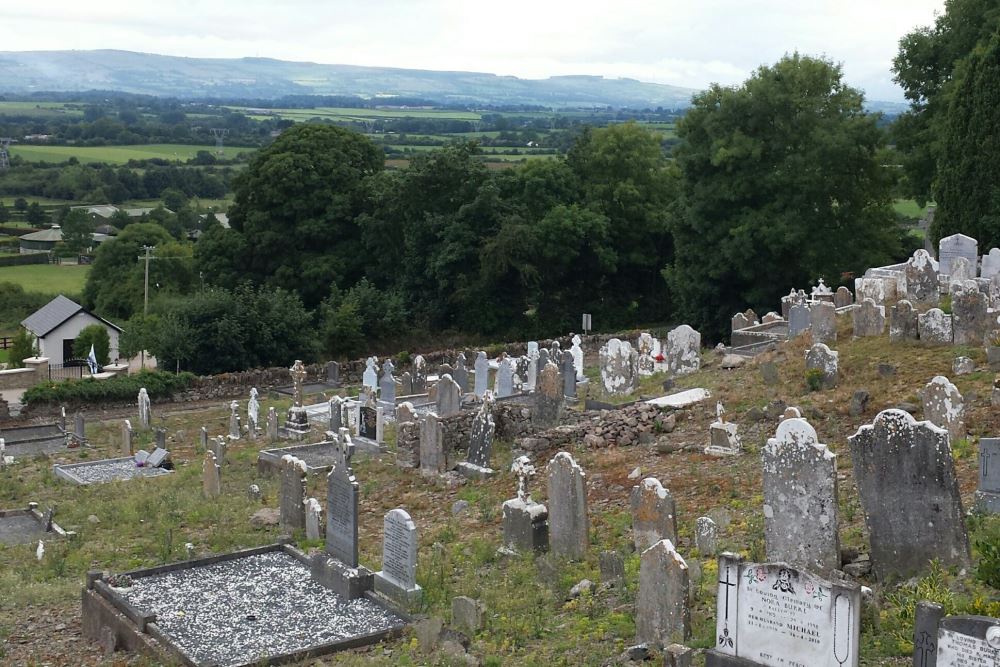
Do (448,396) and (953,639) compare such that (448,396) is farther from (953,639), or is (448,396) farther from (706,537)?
(953,639)

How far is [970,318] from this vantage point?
1953 cm

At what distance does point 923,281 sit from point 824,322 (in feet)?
11.1

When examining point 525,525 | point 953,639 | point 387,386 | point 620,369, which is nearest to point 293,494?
point 525,525

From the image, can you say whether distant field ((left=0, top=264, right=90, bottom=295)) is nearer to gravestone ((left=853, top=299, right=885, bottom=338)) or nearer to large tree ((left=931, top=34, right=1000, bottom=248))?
large tree ((left=931, top=34, right=1000, bottom=248))

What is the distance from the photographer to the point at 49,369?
36.5m

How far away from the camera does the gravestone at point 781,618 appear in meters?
9.41

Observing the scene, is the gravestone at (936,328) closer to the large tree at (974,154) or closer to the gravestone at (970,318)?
the gravestone at (970,318)

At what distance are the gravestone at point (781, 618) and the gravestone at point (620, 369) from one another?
49.0 feet

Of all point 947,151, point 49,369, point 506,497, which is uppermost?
point 947,151

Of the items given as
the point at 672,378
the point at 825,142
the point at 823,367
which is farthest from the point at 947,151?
the point at 823,367

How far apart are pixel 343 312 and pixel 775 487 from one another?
97.9 ft

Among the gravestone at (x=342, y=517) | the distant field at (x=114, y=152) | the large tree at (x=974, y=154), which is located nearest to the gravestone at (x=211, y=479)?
the gravestone at (x=342, y=517)

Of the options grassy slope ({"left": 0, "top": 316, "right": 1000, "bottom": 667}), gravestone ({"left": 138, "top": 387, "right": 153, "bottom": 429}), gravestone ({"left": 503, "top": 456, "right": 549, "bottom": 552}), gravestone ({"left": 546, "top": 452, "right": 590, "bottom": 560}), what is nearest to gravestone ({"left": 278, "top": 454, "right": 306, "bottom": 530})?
grassy slope ({"left": 0, "top": 316, "right": 1000, "bottom": 667})

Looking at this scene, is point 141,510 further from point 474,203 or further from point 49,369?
point 474,203
